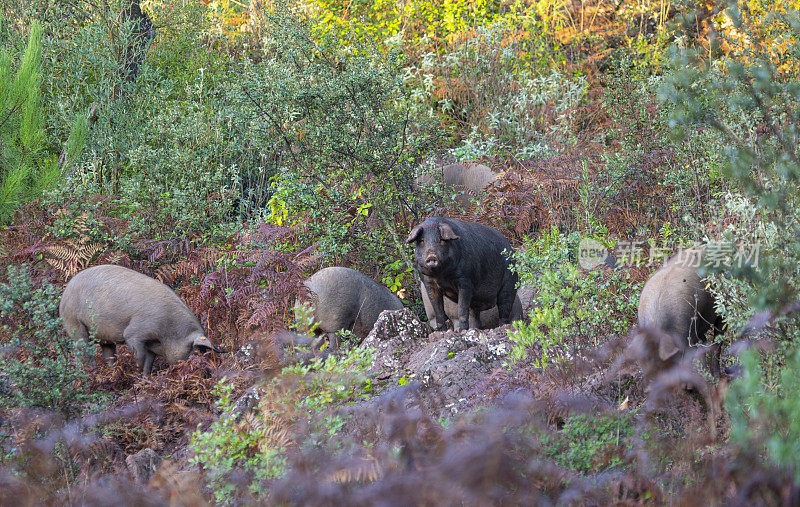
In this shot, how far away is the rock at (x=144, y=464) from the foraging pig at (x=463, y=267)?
253 cm

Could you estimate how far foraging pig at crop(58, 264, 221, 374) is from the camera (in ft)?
24.8

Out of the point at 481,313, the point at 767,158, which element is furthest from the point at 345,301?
the point at 767,158

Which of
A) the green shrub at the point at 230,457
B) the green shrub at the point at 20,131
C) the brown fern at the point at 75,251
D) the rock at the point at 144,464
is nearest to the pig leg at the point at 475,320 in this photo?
the rock at the point at 144,464

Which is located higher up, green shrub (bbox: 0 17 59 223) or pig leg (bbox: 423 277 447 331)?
green shrub (bbox: 0 17 59 223)

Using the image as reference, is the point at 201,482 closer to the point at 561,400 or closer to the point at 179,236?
the point at 561,400

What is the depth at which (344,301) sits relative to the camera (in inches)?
314

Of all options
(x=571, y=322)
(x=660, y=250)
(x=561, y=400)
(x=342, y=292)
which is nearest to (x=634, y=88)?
(x=660, y=250)

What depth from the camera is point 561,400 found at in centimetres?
412

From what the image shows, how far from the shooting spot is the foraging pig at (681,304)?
538 centimetres

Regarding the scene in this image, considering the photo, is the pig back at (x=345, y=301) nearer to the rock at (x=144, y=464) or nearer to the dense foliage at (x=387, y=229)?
the dense foliage at (x=387, y=229)

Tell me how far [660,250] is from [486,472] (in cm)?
497

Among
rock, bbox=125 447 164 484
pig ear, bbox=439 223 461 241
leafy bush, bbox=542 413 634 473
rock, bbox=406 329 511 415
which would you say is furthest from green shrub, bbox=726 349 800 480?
rock, bbox=125 447 164 484

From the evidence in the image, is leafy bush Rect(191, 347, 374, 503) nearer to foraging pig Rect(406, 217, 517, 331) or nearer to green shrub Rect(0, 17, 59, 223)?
foraging pig Rect(406, 217, 517, 331)

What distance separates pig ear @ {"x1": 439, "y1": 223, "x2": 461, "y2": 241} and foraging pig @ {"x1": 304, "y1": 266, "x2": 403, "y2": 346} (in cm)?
170
